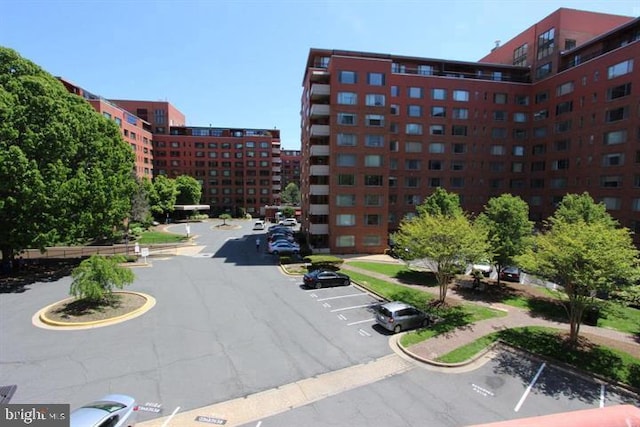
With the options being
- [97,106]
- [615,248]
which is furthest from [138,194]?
[615,248]

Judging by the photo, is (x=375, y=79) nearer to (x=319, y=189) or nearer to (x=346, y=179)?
(x=346, y=179)

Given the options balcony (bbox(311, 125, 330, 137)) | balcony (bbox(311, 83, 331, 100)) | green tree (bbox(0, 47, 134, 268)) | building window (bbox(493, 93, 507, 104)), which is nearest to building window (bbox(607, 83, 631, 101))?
building window (bbox(493, 93, 507, 104))

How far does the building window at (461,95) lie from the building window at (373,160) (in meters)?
23.4

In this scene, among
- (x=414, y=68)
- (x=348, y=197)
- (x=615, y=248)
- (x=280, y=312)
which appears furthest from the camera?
(x=414, y=68)

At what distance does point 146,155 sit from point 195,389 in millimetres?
86678

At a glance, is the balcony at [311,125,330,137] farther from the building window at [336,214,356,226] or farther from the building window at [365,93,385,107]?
the building window at [336,214,356,226]

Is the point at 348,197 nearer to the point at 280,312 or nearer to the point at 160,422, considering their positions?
the point at 280,312

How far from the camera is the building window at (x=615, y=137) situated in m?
42.1

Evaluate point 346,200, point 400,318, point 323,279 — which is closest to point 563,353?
point 400,318

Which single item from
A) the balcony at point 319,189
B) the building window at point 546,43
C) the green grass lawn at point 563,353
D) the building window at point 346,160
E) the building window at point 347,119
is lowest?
the green grass lawn at point 563,353

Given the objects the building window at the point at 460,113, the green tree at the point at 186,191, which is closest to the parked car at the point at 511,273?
the building window at the point at 460,113

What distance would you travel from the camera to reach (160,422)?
10570mm

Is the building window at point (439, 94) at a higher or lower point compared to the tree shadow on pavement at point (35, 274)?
higher

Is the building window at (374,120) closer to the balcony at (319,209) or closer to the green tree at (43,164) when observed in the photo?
the balcony at (319,209)
